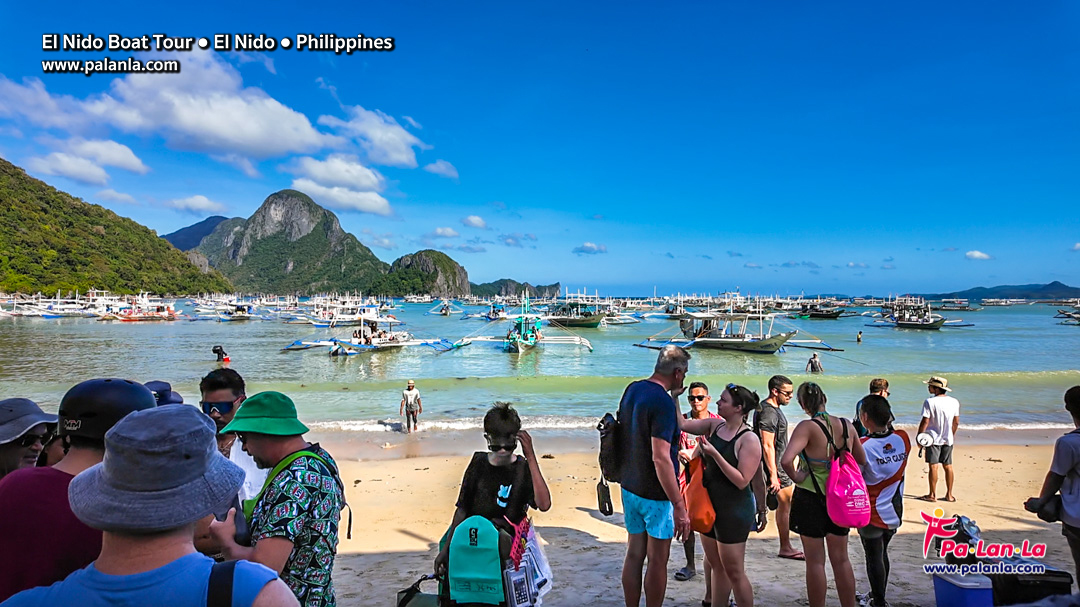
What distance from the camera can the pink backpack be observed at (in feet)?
10.5

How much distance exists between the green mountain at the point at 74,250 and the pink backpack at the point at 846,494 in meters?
107

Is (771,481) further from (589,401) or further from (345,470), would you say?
(589,401)

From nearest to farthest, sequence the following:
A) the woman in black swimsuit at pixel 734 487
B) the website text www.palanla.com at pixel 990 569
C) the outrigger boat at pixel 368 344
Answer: the website text www.palanla.com at pixel 990 569 → the woman in black swimsuit at pixel 734 487 → the outrigger boat at pixel 368 344

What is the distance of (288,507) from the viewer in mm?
1864

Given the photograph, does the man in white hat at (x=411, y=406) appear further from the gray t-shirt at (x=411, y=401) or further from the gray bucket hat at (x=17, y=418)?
the gray bucket hat at (x=17, y=418)

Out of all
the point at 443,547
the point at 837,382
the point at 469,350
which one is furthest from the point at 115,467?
the point at 469,350

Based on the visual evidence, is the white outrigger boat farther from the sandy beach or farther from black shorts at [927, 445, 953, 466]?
black shorts at [927, 445, 953, 466]

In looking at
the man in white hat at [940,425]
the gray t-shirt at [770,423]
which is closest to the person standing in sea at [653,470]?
the gray t-shirt at [770,423]

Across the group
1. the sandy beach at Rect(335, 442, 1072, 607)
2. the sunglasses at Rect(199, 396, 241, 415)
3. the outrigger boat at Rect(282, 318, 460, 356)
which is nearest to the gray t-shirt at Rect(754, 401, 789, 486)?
the sandy beach at Rect(335, 442, 1072, 607)

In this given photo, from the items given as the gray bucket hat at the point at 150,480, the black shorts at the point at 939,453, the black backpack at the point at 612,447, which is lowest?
the black shorts at the point at 939,453

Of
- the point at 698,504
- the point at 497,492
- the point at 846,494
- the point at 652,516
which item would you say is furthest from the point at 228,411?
the point at 846,494

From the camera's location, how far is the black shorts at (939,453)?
255 inches

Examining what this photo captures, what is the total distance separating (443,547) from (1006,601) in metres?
2.37

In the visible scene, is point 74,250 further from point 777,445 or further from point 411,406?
point 777,445
